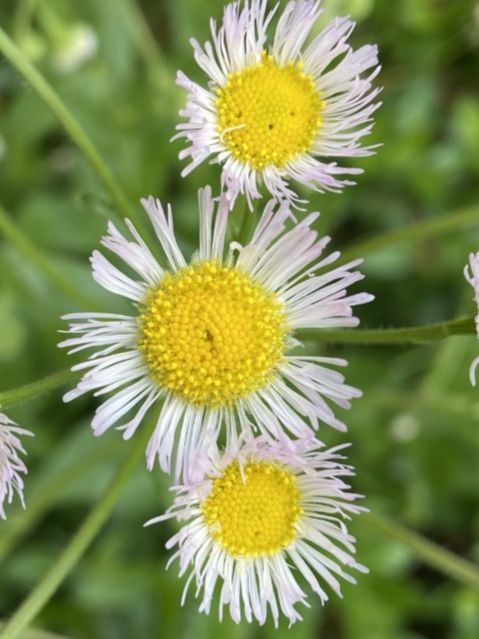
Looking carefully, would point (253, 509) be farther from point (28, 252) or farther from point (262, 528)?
point (28, 252)

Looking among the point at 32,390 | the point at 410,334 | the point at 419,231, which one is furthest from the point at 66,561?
the point at 419,231

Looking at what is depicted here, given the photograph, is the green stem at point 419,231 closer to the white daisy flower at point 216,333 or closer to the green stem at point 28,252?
the white daisy flower at point 216,333

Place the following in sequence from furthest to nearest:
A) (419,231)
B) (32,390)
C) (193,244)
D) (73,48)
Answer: (73,48) < (193,244) < (419,231) < (32,390)

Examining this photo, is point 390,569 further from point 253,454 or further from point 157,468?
point 253,454

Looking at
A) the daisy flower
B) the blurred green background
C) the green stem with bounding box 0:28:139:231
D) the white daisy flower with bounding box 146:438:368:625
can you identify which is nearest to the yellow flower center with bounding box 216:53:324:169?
the daisy flower

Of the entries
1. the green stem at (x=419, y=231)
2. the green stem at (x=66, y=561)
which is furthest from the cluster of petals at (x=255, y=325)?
the green stem at (x=419, y=231)

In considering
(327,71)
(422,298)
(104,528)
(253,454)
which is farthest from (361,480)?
(327,71)
